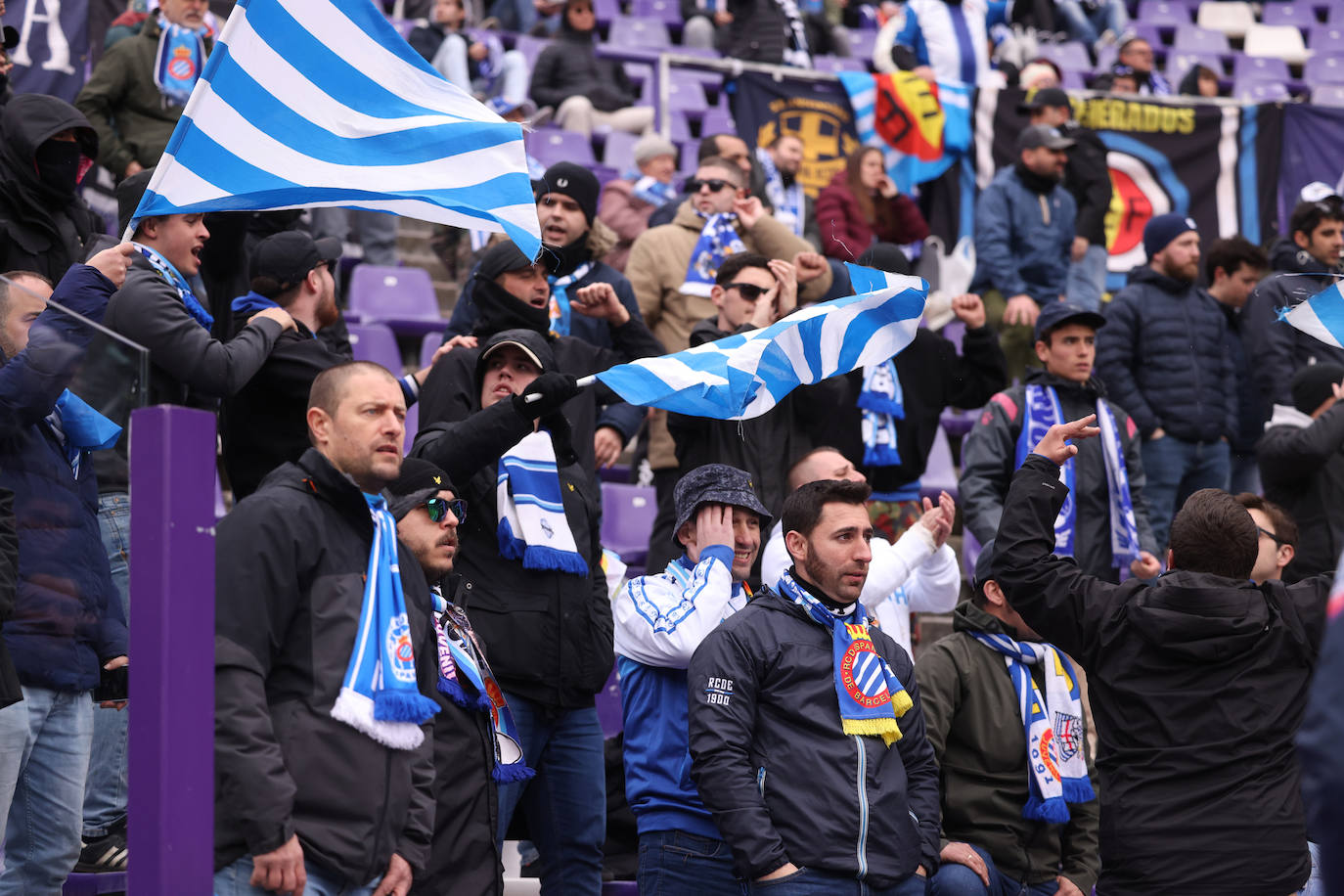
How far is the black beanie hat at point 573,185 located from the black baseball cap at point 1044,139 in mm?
3542

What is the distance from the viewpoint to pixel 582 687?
465cm

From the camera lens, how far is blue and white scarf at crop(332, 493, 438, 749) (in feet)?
11.1

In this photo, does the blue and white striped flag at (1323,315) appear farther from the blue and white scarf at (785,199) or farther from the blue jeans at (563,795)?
the blue and white scarf at (785,199)

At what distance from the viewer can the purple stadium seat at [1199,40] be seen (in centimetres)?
1634

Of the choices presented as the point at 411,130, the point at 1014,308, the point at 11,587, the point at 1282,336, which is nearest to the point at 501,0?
the point at 1014,308

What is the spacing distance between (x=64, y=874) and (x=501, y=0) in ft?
37.1

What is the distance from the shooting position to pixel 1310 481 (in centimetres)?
670

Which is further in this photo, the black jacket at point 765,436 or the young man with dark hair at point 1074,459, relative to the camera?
the young man with dark hair at point 1074,459

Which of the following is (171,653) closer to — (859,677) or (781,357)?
(859,677)

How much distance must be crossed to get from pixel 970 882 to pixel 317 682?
226 centimetres

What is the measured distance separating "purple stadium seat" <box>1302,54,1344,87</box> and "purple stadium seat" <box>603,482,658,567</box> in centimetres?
1085

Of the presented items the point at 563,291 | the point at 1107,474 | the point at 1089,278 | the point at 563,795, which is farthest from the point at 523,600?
the point at 1089,278

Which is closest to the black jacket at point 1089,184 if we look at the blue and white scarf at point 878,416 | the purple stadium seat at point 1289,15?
the blue and white scarf at point 878,416

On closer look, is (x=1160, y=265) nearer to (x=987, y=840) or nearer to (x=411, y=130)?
(x=987, y=840)
